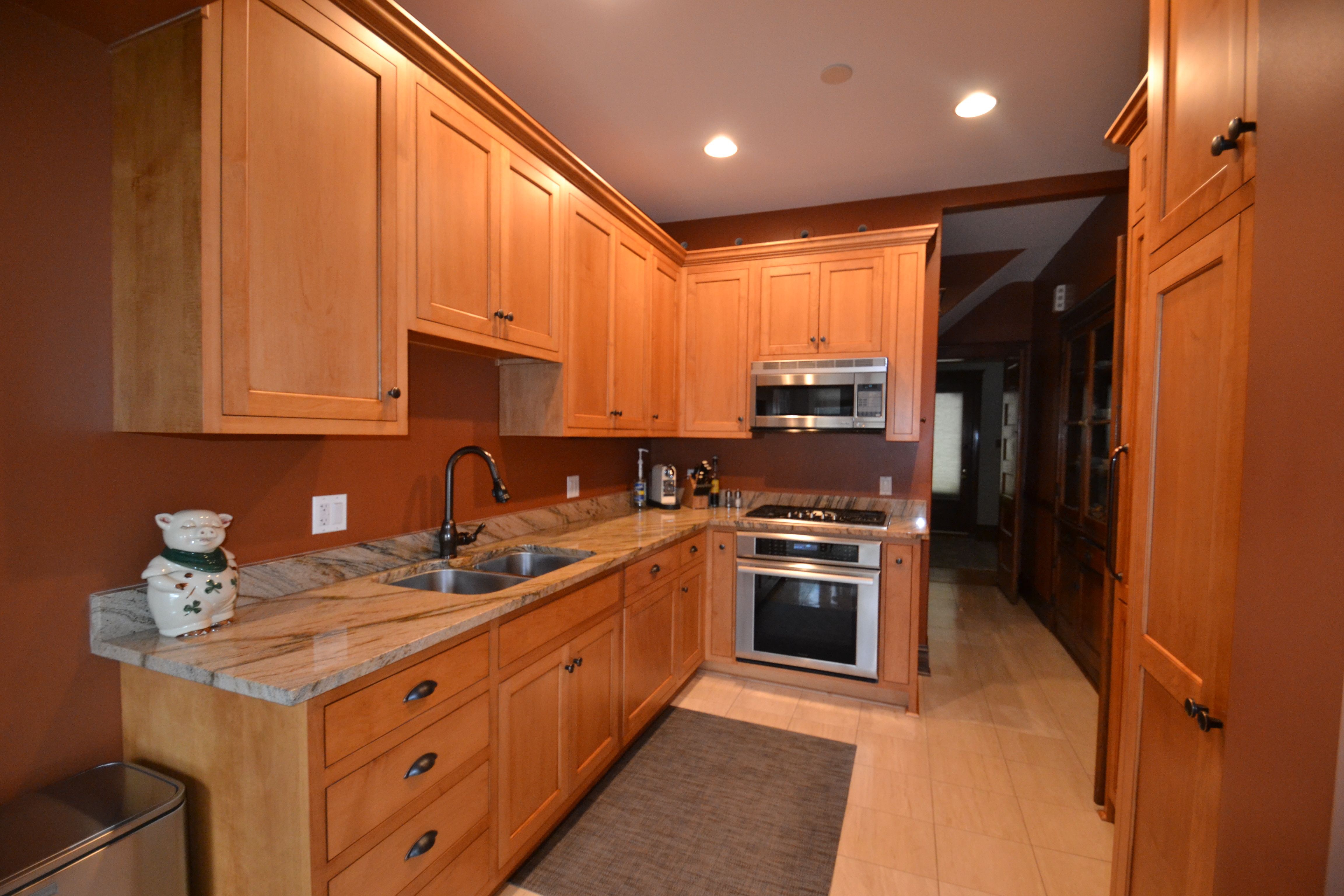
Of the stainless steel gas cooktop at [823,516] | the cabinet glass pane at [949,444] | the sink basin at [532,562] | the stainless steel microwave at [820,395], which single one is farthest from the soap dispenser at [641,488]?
the cabinet glass pane at [949,444]

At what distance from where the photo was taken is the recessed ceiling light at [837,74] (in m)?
2.14

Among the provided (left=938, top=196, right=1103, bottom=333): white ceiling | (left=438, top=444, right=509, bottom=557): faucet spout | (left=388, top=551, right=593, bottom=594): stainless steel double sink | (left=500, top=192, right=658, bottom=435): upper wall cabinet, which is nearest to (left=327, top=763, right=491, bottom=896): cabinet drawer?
(left=388, top=551, right=593, bottom=594): stainless steel double sink

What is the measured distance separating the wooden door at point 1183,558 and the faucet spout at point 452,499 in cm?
187

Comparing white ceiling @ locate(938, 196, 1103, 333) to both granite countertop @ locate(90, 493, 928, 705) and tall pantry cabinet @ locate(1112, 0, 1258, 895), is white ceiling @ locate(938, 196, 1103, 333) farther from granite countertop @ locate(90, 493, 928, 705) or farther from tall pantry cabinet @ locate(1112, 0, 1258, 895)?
granite countertop @ locate(90, 493, 928, 705)

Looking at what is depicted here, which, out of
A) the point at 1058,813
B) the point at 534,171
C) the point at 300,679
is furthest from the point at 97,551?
the point at 1058,813

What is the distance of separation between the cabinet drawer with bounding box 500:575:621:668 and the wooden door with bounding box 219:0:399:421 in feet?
2.28

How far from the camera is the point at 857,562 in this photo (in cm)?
287

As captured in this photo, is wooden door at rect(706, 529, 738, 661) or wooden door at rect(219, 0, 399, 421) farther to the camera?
wooden door at rect(706, 529, 738, 661)

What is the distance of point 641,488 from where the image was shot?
355 centimetres

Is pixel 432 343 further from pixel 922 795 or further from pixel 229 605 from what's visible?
pixel 922 795

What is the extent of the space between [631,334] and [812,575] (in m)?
1.59

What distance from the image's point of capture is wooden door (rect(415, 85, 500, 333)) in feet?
5.37

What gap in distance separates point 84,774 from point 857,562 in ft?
9.09

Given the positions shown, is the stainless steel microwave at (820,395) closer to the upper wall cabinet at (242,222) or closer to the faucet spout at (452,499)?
the faucet spout at (452,499)
